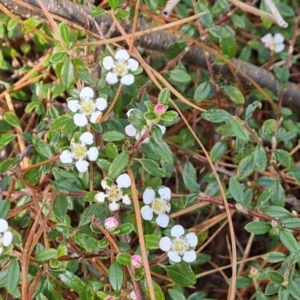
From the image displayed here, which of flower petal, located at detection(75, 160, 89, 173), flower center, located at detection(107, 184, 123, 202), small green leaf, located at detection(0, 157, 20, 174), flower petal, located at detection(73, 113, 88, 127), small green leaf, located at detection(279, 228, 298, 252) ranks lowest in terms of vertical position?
small green leaf, located at detection(279, 228, 298, 252)

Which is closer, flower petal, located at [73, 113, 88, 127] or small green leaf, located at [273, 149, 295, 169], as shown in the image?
flower petal, located at [73, 113, 88, 127]

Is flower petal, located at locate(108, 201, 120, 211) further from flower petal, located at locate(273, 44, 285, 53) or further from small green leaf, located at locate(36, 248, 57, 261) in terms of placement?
flower petal, located at locate(273, 44, 285, 53)

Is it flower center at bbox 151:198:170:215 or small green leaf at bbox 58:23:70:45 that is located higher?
small green leaf at bbox 58:23:70:45

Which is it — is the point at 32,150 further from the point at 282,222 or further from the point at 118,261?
the point at 282,222

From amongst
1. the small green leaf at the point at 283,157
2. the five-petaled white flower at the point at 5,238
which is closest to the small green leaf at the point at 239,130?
the small green leaf at the point at 283,157

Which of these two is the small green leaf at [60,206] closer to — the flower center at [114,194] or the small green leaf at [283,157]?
the flower center at [114,194]

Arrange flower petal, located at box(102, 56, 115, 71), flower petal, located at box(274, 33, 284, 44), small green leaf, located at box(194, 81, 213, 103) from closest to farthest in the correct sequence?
flower petal, located at box(102, 56, 115, 71)
small green leaf, located at box(194, 81, 213, 103)
flower petal, located at box(274, 33, 284, 44)

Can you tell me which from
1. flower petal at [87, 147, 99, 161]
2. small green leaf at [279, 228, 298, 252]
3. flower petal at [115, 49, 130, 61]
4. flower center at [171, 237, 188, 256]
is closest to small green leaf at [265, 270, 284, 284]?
small green leaf at [279, 228, 298, 252]

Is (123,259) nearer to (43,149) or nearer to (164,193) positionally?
(164,193)

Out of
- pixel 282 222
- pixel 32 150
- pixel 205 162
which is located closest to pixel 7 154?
pixel 32 150
